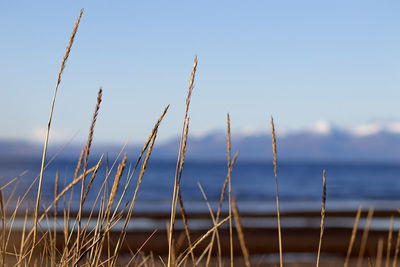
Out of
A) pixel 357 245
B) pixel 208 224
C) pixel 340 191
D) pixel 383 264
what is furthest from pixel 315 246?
pixel 340 191

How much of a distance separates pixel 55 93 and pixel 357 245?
11.2m

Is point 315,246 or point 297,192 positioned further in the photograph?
point 297,192

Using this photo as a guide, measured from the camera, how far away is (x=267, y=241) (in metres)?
12.2

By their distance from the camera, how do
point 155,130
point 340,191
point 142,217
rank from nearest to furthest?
1. point 155,130
2. point 142,217
3. point 340,191

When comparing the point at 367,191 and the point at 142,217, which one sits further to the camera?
the point at 367,191

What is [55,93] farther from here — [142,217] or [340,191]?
[340,191]

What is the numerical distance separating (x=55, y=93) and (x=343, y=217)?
17.8 metres

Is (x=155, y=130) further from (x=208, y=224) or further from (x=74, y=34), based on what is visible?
(x=208, y=224)

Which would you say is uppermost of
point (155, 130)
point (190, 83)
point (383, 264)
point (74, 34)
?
point (74, 34)

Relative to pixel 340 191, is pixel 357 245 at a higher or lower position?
lower

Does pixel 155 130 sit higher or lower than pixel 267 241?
higher

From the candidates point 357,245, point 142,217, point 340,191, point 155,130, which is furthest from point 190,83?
point 340,191

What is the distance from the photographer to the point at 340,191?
40.6 metres

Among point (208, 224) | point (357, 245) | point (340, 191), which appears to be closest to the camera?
point (357, 245)
